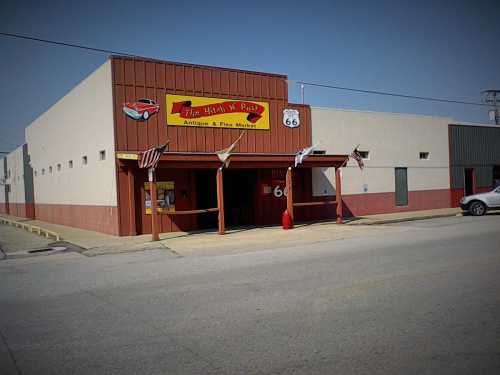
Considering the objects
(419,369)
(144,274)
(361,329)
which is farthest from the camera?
(144,274)

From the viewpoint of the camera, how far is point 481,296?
20.7 feet

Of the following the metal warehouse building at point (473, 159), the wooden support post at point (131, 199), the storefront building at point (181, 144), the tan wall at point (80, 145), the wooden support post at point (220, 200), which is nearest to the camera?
the wooden support post at point (220, 200)

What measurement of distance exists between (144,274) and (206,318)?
3945 mm

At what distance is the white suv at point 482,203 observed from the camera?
2119cm

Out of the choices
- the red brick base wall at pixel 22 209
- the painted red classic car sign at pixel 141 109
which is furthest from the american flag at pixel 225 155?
the red brick base wall at pixel 22 209

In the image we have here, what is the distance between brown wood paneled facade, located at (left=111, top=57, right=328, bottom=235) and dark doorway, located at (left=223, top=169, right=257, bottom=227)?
0.64 metres

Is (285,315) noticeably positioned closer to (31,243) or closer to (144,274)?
(144,274)

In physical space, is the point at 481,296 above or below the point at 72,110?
below

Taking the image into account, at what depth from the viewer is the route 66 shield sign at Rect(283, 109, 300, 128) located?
21116 millimetres

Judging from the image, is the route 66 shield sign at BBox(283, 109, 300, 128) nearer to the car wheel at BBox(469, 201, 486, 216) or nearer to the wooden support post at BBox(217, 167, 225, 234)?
the wooden support post at BBox(217, 167, 225, 234)

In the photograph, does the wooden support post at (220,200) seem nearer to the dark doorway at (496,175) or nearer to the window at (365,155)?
the window at (365,155)

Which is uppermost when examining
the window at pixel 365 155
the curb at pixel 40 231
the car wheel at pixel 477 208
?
the window at pixel 365 155

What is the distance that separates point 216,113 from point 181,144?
2.12 m

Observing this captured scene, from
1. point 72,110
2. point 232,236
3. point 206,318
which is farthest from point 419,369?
point 72,110
